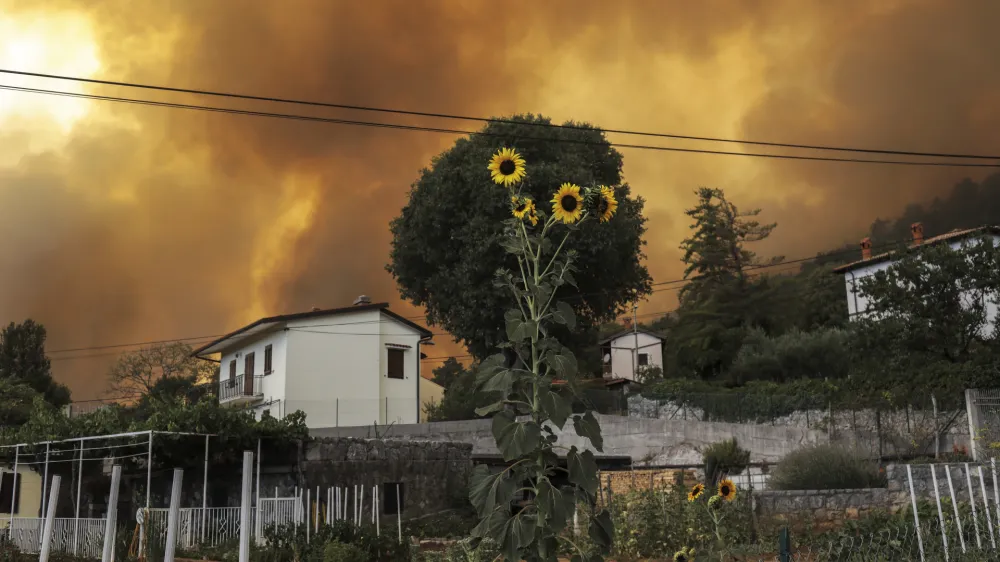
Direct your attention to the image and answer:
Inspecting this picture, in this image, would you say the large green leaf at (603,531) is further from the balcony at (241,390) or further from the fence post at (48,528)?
the balcony at (241,390)

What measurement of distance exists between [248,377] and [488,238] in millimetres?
15249

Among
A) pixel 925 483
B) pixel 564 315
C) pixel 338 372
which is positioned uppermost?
pixel 338 372

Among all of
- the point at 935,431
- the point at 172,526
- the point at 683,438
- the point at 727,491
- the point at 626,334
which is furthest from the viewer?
the point at 626,334

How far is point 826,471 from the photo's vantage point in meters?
16.0

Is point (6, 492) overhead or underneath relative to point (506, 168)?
underneath

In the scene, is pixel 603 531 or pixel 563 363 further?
pixel 603 531

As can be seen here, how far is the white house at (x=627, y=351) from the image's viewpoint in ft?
182

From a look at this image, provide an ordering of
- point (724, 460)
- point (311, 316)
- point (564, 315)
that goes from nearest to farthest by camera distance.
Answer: point (564, 315) < point (724, 460) < point (311, 316)

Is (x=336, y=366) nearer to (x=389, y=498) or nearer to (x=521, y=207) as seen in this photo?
(x=389, y=498)

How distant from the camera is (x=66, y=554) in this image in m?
17.3

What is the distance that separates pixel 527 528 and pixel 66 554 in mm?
15570

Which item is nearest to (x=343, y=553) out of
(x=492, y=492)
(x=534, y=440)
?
(x=492, y=492)

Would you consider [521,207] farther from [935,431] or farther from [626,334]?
[626,334]

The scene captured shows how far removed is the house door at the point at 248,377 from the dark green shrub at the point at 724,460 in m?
22.6
